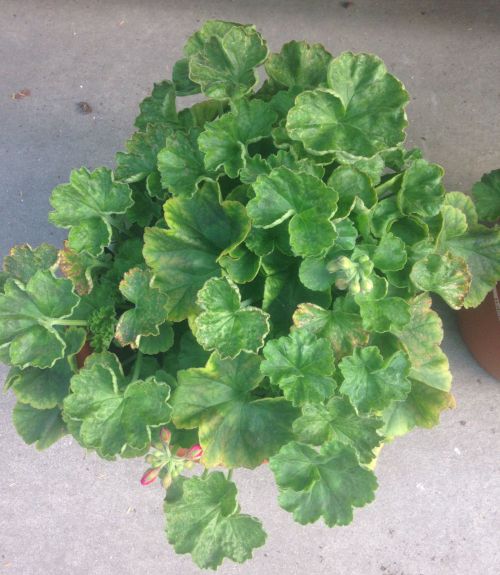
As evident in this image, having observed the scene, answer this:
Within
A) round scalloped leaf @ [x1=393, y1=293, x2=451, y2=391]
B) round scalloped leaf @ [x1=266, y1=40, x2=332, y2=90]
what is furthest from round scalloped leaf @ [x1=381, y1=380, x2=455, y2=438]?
round scalloped leaf @ [x1=266, y1=40, x2=332, y2=90]

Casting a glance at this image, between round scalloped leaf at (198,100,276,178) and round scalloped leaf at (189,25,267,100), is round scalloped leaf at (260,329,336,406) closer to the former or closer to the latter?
round scalloped leaf at (198,100,276,178)

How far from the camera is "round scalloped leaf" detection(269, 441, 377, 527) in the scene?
0.83 m

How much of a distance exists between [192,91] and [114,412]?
1.63 ft

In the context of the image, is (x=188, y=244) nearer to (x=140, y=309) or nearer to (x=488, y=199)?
(x=140, y=309)

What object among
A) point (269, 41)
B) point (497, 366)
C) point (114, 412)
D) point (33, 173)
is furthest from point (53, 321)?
point (269, 41)

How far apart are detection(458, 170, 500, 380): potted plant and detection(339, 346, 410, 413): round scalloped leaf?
26 centimetres

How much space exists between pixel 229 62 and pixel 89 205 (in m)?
0.28

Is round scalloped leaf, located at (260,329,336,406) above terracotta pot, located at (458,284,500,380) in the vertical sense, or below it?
above

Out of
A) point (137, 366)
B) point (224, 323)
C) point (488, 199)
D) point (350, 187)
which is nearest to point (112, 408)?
point (137, 366)

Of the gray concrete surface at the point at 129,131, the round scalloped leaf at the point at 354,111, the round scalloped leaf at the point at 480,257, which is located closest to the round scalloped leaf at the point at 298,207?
the round scalloped leaf at the point at 354,111

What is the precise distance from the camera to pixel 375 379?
81 cm

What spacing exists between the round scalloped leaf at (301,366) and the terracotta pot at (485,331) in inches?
21.2

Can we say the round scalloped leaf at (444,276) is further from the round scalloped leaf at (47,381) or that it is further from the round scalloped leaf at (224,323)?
the round scalloped leaf at (47,381)

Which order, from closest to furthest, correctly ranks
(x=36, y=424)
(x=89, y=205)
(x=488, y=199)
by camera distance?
(x=89, y=205) < (x=36, y=424) < (x=488, y=199)
